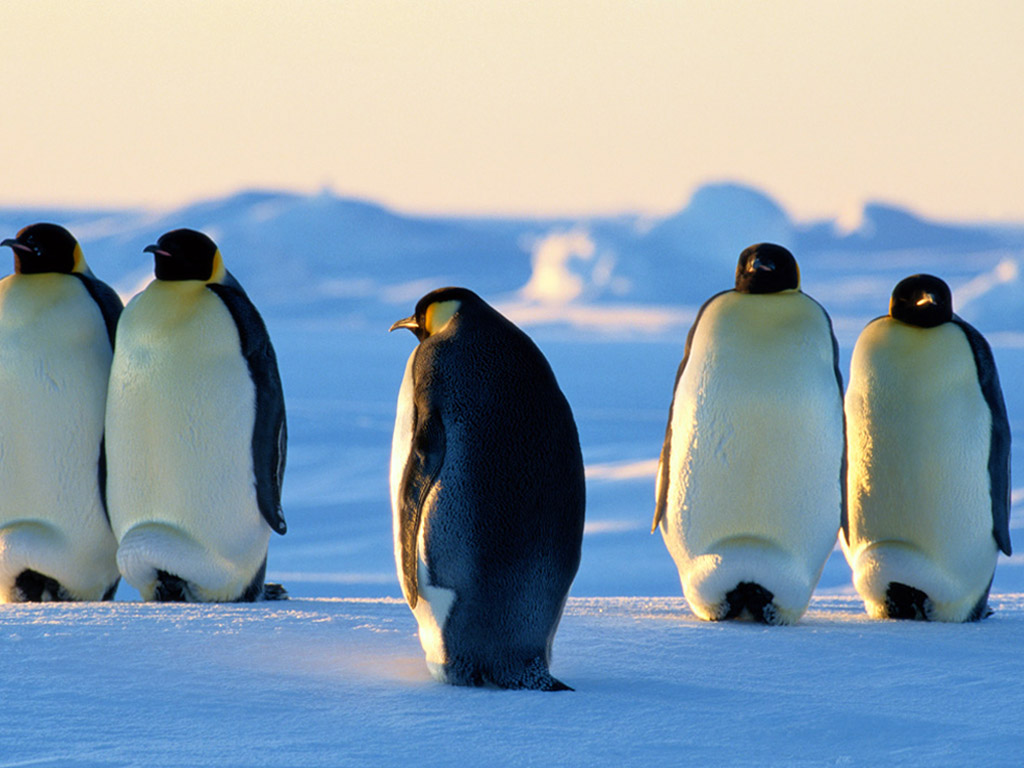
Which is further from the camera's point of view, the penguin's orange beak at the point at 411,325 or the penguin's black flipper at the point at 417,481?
the penguin's orange beak at the point at 411,325

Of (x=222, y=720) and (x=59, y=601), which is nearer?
(x=222, y=720)

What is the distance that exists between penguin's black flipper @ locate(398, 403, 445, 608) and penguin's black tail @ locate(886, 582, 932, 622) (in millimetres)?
2256

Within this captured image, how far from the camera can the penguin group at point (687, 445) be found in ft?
14.9

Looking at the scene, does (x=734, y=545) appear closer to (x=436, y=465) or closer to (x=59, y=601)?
(x=436, y=465)

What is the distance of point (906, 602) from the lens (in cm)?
491

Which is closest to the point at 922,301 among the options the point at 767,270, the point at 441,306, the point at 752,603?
the point at 767,270

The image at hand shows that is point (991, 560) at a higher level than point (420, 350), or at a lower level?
lower

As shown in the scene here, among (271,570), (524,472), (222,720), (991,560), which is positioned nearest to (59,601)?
(222,720)

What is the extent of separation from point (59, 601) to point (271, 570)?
7.55 metres

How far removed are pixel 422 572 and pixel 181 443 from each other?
1621 mm

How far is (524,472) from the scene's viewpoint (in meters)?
3.30

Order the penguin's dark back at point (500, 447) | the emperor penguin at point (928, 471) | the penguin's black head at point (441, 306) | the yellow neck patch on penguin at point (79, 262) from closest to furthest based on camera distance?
the penguin's dark back at point (500, 447), the penguin's black head at point (441, 306), the emperor penguin at point (928, 471), the yellow neck patch on penguin at point (79, 262)

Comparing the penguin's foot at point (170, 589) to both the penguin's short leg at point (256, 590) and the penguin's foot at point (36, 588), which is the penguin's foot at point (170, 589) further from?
the penguin's foot at point (36, 588)

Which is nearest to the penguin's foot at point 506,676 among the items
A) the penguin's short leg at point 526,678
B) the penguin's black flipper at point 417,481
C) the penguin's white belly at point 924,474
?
the penguin's short leg at point 526,678
